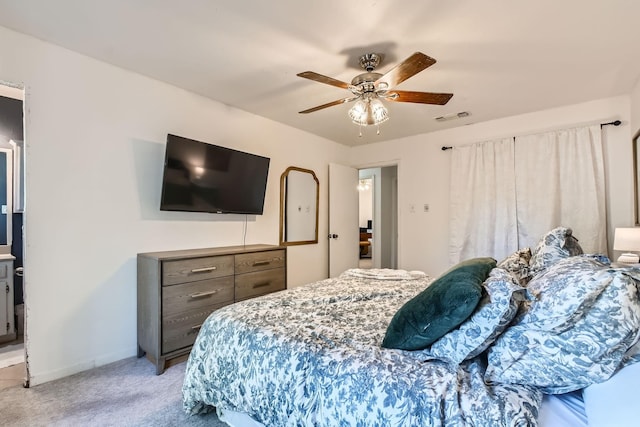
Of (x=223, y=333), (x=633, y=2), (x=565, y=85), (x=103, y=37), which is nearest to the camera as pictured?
(x=223, y=333)

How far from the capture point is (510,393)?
1.01 m

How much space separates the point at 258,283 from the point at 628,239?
3154mm

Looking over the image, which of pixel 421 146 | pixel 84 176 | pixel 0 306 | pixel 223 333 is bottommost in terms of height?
pixel 0 306

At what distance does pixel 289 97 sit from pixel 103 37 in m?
1.57

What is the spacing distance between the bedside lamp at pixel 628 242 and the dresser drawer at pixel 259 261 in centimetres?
291

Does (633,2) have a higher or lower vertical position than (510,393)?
higher

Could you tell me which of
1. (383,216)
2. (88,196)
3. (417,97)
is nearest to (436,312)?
(417,97)

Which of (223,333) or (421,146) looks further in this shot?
(421,146)

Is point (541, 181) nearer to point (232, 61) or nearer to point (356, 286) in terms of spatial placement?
point (356, 286)

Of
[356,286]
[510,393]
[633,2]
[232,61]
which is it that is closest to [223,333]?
[356,286]

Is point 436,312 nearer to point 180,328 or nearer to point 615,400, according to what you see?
point 615,400

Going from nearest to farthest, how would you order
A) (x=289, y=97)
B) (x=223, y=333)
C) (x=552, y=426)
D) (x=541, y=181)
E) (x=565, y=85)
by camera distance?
(x=552, y=426)
(x=223, y=333)
(x=565, y=85)
(x=289, y=97)
(x=541, y=181)

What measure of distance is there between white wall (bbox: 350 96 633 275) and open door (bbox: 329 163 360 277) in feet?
1.55

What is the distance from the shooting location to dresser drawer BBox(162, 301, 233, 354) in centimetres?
240
